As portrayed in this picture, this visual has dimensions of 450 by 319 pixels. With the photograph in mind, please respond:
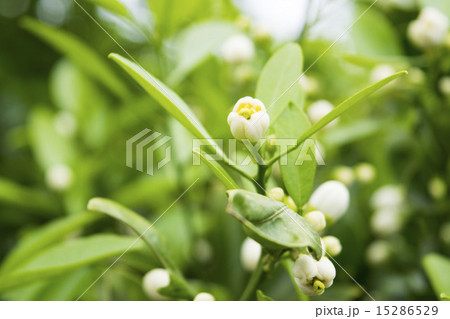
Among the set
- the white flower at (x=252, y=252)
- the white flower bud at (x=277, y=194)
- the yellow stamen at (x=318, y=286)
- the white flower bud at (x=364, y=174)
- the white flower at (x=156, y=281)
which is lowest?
the yellow stamen at (x=318, y=286)

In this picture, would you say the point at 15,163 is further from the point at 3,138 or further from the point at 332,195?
the point at 332,195

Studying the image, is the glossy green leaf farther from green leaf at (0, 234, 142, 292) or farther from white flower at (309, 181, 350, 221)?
green leaf at (0, 234, 142, 292)

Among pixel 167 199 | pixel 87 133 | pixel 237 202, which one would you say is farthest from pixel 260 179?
pixel 87 133

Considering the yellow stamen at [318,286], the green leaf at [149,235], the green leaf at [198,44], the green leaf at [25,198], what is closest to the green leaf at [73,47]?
the green leaf at [198,44]

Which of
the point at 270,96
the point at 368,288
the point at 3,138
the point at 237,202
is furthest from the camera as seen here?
the point at 3,138

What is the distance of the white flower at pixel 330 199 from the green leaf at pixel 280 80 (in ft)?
0.34

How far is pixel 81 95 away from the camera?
1154mm

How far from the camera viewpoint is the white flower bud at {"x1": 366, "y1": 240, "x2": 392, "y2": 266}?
2.71 feet

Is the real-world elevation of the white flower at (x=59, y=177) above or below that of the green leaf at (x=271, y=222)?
above

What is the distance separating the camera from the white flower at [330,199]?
0.52 meters

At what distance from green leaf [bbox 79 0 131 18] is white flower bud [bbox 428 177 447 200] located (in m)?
0.57

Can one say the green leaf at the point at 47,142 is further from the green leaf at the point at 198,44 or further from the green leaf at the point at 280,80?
the green leaf at the point at 280,80

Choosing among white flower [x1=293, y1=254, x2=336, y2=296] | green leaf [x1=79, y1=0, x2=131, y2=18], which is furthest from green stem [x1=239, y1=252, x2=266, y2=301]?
green leaf [x1=79, y1=0, x2=131, y2=18]
